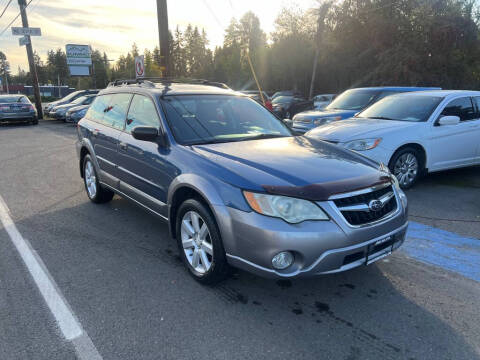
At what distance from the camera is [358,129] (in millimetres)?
6207

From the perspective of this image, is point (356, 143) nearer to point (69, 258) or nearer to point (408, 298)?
point (408, 298)

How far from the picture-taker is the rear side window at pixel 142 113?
13.2 feet

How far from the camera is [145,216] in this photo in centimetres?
513

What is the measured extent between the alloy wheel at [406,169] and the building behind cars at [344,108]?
9.73ft

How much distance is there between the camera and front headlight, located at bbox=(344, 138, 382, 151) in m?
5.95

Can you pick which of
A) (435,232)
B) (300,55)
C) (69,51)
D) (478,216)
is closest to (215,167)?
(435,232)

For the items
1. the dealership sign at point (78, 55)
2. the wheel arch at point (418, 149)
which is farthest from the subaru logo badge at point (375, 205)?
the dealership sign at point (78, 55)

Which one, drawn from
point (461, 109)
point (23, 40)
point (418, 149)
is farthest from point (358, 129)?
point (23, 40)

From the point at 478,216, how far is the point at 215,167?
3.96 m

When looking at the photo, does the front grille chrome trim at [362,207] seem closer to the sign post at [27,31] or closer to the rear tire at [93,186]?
the rear tire at [93,186]

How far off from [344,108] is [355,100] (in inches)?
17.1

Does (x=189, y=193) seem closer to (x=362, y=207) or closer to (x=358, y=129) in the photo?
(x=362, y=207)

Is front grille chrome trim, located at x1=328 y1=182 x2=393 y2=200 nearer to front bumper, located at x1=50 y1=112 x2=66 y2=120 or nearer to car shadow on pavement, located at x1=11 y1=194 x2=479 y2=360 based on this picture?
car shadow on pavement, located at x1=11 y1=194 x2=479 y2=360

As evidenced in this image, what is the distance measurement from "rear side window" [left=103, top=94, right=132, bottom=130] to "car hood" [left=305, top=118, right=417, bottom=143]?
2.75 meters
